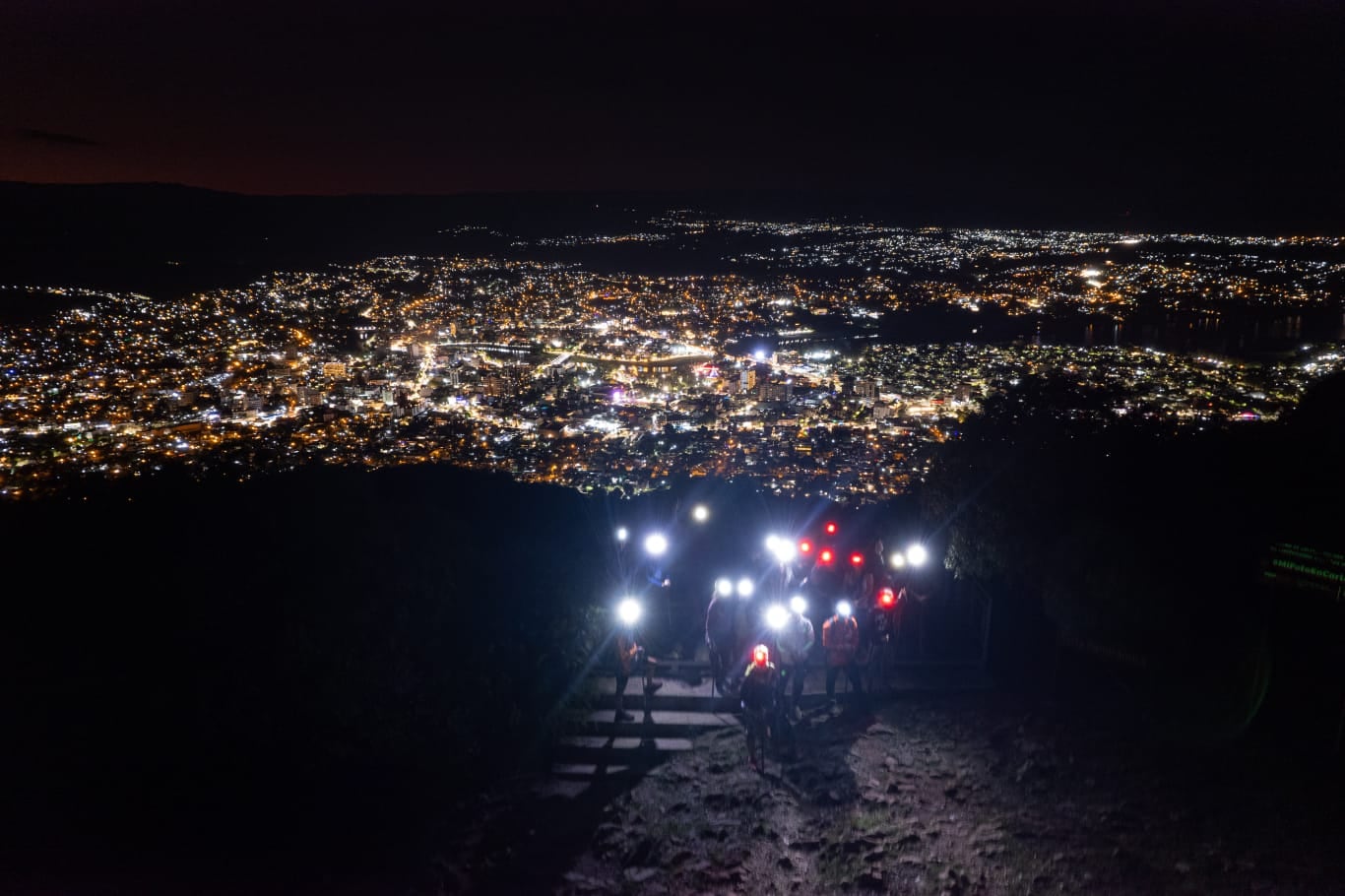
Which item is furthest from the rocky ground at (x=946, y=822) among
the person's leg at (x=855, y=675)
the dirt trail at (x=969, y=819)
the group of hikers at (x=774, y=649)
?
the person's leg at (x=855, y=675)

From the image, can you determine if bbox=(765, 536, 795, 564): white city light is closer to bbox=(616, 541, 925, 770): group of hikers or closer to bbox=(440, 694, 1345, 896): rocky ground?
bbox=(616, 541, 925, 770): group of hikers

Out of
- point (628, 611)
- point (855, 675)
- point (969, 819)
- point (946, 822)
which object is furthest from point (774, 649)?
point (969, 819)

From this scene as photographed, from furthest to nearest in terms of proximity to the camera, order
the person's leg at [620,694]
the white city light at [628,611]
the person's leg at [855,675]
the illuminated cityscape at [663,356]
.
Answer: the illuminated cityscape at [663,356]
the white city light at [628,611]
the person's leg at [855,675]
the person's leg at [620,694]

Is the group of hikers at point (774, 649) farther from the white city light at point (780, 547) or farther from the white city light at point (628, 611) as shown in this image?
the white city light at point (780, 547)

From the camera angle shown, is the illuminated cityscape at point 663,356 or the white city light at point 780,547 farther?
the illuminated cityscape at point 663,356

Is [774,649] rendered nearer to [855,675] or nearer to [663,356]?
[855,675]

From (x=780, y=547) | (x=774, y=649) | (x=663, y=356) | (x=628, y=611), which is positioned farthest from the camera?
(x=663, y=356)

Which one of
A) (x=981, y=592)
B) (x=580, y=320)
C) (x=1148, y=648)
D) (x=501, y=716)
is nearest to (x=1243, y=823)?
(x=1148, y=648)
